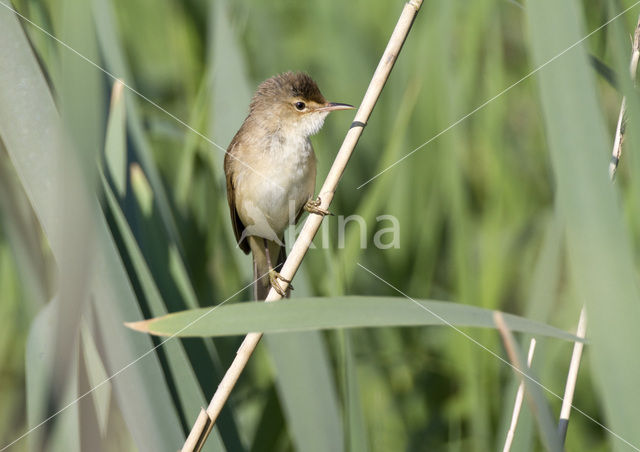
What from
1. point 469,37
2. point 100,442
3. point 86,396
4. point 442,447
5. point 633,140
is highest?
point 469,37

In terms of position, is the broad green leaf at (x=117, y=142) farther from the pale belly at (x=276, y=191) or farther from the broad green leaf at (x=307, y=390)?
the pale belly at (x=276, y=191)

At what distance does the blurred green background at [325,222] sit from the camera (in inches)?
46.4

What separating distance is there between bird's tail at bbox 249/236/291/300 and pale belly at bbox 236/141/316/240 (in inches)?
2.6

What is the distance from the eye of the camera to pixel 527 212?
9.43ft

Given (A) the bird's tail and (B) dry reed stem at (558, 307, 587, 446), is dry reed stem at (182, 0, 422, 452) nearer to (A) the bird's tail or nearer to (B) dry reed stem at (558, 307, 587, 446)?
(B) dry reed stem at (558, 307, 587, 446)

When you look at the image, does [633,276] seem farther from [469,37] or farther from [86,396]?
[469,37]

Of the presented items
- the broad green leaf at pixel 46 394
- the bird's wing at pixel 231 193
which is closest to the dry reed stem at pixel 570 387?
the broad green leaf at pixel 46 394

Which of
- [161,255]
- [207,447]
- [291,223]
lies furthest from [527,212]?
[207,447]

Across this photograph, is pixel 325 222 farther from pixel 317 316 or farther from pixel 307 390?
pixel 317 316

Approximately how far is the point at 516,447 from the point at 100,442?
2.99 feet

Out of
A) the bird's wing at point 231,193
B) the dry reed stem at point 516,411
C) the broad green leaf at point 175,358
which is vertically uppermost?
the bird's wing at point 231,193

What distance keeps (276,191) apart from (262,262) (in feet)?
1.21

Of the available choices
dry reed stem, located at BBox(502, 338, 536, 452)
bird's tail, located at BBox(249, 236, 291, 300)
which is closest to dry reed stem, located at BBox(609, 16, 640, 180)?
dry reed stem, located at BBox(502, 338, 536, 452)

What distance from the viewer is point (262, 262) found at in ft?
9.14
